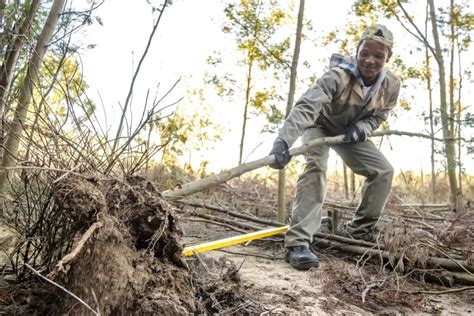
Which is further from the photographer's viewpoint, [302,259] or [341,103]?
[341,103]

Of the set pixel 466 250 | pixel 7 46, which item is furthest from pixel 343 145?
pixel 7 46

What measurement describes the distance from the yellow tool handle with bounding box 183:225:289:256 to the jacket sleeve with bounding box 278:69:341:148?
0.87 meters

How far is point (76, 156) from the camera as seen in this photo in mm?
2072

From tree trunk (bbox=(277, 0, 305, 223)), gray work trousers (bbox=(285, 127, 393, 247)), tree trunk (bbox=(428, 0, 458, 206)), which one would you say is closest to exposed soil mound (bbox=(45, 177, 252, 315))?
gray work trousers (bbox=(285, 127, 393, 247))

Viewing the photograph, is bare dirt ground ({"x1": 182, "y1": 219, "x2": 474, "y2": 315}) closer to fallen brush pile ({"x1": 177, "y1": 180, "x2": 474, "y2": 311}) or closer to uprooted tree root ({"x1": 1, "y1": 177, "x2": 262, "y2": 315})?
fallen brush pile ({"x1": 177, "y1": 180, "x2": 474, "y2": 311})

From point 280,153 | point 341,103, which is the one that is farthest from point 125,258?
point 341,103

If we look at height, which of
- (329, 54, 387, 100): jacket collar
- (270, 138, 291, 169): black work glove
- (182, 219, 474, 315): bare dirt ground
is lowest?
(182, 219, 474, 315): bare dirt ground

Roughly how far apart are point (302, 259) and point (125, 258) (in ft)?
6.09

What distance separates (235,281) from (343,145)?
81.0 inches

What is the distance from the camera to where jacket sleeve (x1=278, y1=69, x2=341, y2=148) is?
326 centimetres

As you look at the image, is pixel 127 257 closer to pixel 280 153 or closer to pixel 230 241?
pixel 280 153

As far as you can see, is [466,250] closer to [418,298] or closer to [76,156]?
[418,298]

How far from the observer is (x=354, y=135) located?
12.5 feet

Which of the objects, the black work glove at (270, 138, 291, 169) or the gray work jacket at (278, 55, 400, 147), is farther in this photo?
the gray work jacket at (278, 55, 400, 147)
